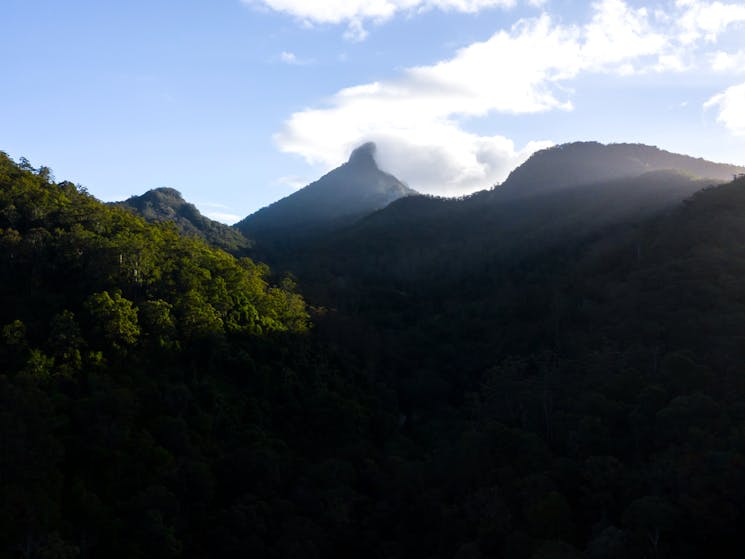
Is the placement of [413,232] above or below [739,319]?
above

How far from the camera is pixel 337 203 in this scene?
147 m

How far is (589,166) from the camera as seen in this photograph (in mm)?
104875

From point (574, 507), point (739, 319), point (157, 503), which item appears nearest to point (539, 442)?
point (574, 507)

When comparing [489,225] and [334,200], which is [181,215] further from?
[334,200]

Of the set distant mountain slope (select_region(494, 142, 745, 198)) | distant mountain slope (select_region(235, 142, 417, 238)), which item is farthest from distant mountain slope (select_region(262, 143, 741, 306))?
distant mountain slope (select_region(235, 142, 417, 238))

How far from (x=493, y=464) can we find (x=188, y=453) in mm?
12693

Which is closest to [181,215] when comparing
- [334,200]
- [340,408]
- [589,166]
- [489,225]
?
[489,225]

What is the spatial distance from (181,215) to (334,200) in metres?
59.6

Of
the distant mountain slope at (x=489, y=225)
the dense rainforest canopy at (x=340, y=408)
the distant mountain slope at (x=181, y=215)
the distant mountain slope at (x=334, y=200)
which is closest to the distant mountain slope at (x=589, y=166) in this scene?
the distant mountain slope at (x=489, y=225)

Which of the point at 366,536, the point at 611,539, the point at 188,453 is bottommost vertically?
the point at 366,536

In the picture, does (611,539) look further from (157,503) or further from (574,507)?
(157,503)

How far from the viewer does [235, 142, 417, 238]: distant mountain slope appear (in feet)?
412

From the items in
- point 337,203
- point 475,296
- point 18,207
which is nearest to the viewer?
point 18,207

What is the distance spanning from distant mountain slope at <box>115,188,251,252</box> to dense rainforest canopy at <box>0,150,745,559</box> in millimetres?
38082
